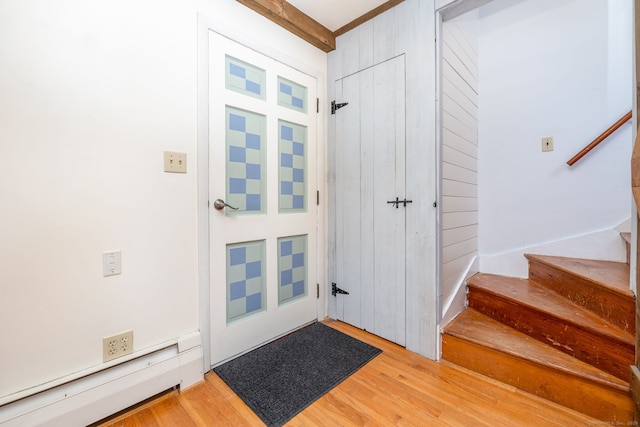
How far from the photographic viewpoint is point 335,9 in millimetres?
1970

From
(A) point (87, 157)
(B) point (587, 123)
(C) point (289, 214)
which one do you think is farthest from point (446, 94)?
(A) point (87, 157)

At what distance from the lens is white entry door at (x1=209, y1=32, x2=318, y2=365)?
166 centimetres

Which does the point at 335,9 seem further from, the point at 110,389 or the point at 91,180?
the point at 110,389

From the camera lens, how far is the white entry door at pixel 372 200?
1.89 m

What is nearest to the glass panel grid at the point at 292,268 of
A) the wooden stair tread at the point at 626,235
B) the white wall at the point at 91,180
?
the white wall at the point at 91,180

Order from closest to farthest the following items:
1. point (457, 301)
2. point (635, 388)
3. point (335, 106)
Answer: point (635, 388) < point (457, 301) < point (335, 106)

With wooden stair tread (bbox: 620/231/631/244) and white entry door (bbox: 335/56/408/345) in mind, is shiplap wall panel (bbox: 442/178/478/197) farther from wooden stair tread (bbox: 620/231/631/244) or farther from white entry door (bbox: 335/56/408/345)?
wooden stair tread (bbox: 620/231/631/244)

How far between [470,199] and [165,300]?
7.67ft

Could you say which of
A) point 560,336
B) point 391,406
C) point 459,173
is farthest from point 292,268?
point 560,336

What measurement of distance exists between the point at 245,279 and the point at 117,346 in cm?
73

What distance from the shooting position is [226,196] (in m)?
1.70

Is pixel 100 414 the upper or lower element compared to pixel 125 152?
lower

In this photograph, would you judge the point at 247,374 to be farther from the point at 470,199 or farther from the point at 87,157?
the point at 470,199

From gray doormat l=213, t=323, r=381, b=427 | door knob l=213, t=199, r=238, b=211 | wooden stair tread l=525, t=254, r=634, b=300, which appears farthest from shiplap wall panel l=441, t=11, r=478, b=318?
door knob l=213, t=199, r=238, b=211
